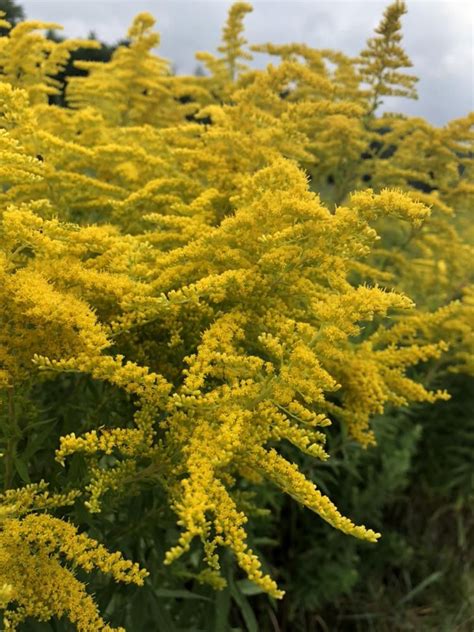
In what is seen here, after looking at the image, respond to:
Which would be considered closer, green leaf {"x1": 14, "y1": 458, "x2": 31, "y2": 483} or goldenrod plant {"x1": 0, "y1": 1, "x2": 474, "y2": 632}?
goldenrod plant {"x1": 0, "y1": 1, "x2": 474, "y2": 632}

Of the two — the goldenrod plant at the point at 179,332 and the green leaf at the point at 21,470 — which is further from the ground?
the goldenrod plant at the point at 179,332

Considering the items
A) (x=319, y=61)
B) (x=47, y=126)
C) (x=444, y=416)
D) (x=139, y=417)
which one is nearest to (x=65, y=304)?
(x=139, y=417)

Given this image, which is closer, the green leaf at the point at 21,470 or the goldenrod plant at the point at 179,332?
the goldenrod plant at the point at 179,332

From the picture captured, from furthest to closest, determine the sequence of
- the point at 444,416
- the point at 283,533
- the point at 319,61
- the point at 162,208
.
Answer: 1. the point at 444,416
2. the point at 283,533
3. the point at 319,61
4. the point at 162,208

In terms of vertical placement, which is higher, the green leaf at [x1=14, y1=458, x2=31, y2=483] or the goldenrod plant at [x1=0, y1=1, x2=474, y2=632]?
the goldenrod plant at [x1=0, y1=1, x2=474, y2=632]

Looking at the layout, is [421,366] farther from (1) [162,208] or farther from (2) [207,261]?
(2) [207,261]

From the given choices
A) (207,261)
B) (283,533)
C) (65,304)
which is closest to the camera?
(65,304)

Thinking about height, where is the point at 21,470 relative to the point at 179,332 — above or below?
below

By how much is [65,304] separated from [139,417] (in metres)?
0.46

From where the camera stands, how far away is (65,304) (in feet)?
7.02

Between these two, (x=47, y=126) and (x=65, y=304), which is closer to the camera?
(x=65, y=304)

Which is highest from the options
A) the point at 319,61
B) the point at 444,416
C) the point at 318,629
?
the point at 319,61

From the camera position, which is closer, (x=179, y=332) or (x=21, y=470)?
(x=21, y=470)

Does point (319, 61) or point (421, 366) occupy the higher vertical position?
point (319, 61)
